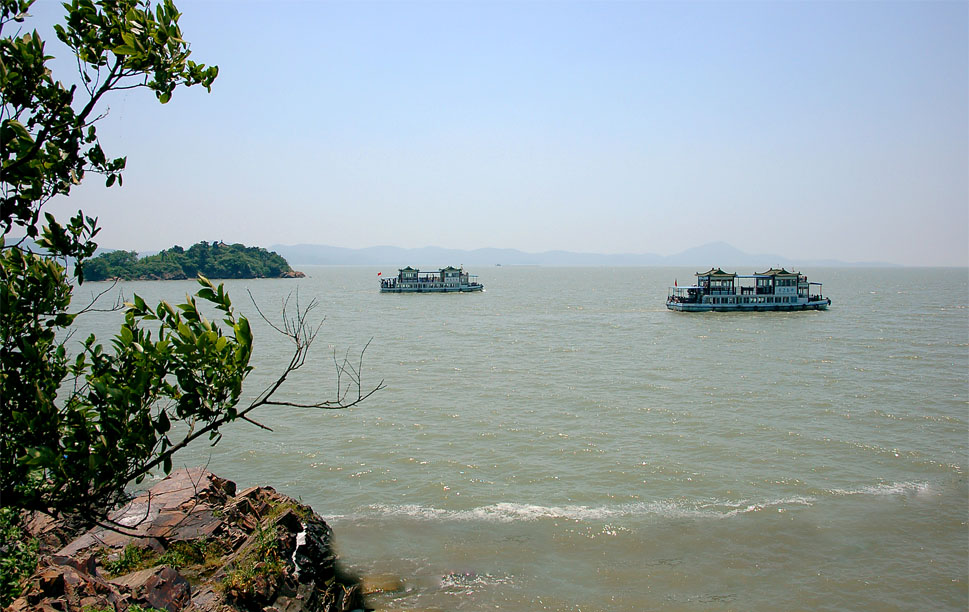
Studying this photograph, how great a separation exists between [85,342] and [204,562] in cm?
777

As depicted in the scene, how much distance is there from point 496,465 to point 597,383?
515 inches

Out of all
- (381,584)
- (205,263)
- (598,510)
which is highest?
(205,263)

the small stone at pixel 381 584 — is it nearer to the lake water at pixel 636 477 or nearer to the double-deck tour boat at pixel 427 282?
the lake water at pixel 636 477

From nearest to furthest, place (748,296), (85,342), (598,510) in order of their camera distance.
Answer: (85,342) < (598,510) < (748,296)

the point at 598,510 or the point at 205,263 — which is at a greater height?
the point at 205,263

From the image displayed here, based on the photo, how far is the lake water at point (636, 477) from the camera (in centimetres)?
1287

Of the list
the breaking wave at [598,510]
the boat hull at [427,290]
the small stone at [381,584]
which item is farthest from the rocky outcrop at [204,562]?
the boat hull at [427,290]

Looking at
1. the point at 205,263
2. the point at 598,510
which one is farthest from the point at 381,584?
the point at 205,263

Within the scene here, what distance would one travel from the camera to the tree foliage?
4.36 meters

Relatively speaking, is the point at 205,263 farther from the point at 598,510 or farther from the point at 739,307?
the point at 598,510

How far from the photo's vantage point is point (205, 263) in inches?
6501

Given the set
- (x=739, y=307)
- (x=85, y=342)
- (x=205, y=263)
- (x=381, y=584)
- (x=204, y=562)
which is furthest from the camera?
(x=205, y=263)

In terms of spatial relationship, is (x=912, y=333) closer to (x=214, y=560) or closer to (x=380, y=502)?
(x=380, y=502)

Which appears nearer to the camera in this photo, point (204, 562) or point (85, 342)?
point (85, 342)
